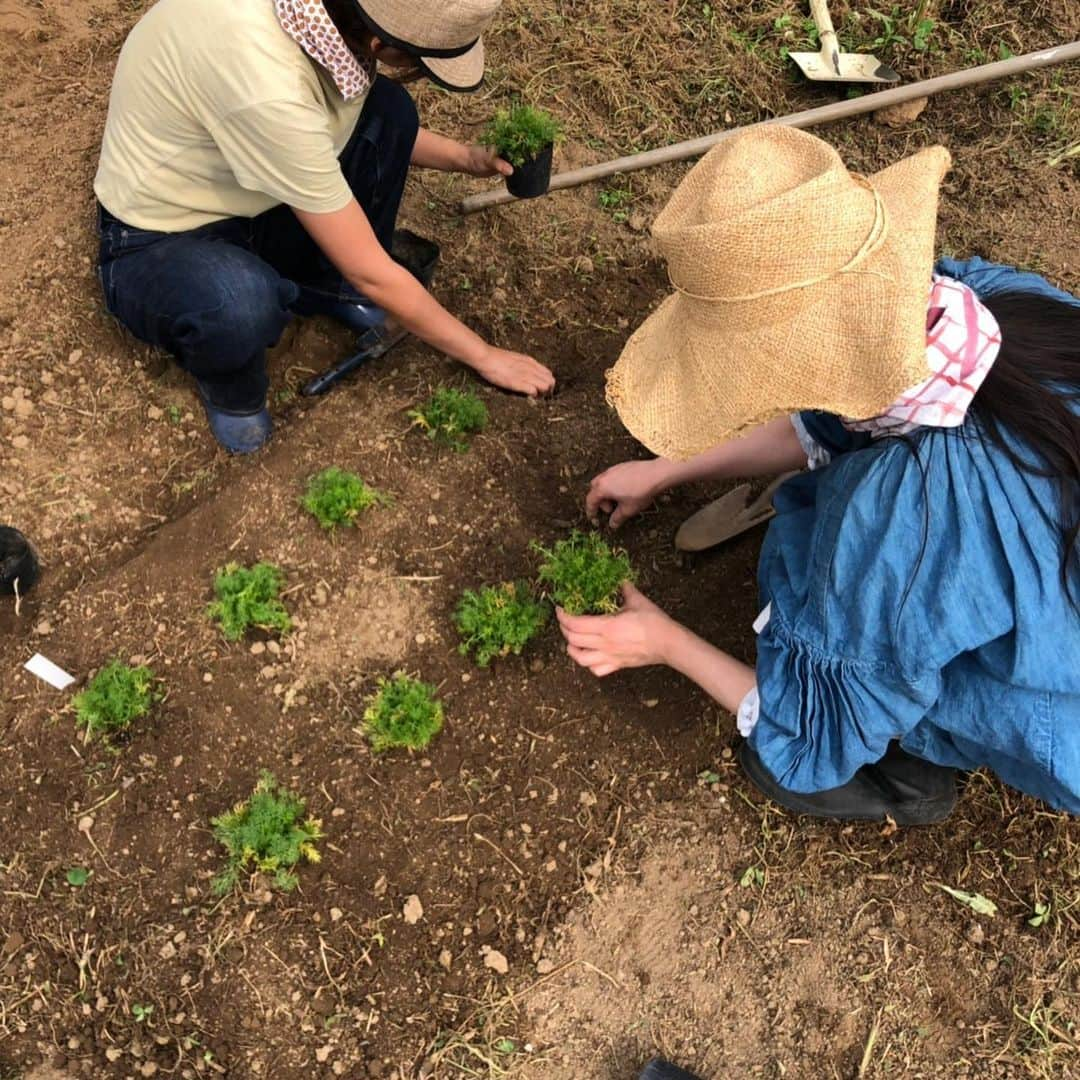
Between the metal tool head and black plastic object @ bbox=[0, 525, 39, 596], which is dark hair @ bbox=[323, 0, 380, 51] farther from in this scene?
the metal tool head

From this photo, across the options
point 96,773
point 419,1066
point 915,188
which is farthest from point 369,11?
point 419,1066

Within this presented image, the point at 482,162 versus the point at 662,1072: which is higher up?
the point at 482,162

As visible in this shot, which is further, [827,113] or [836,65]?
[836,65]

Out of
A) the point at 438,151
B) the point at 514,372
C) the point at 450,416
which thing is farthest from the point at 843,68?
the point at 450,416

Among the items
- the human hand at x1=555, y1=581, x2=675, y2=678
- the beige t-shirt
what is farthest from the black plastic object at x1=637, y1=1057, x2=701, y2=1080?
the beige t-shirt

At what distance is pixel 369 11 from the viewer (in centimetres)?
221

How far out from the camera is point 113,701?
264 cm

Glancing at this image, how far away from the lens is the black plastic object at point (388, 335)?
3318mm

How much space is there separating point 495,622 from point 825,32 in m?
3.46

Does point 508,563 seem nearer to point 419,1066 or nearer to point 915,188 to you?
point 419,1066

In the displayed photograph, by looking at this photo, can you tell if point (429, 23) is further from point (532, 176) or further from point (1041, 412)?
point (1041, 412)

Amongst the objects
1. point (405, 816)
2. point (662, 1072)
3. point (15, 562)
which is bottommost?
point (662, 1072)

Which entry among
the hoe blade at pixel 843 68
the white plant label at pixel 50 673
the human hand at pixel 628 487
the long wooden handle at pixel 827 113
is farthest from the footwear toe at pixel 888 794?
the hoe blade at pixel 843 68

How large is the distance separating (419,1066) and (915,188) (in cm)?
236
